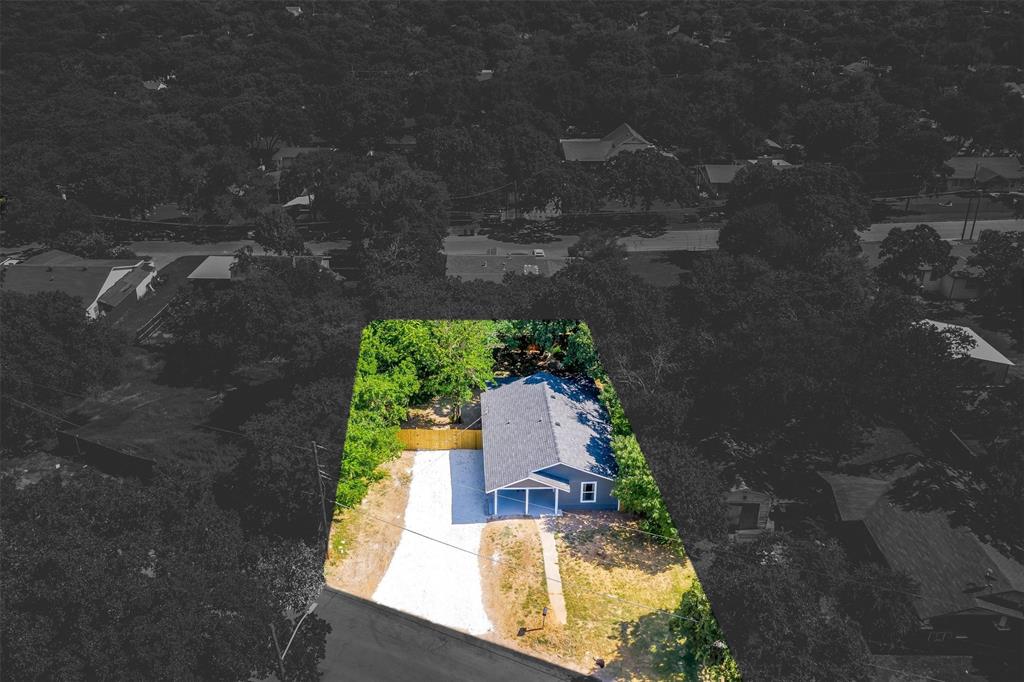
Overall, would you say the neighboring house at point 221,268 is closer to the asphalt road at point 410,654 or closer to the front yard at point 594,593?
the front yard at point 594,593

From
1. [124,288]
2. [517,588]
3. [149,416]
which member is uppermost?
[517,588]

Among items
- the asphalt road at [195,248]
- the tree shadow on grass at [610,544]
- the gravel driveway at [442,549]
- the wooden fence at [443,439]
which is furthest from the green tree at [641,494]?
the asphalt road at [195,248]

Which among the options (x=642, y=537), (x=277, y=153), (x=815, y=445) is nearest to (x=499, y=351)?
(x=642, y=537)

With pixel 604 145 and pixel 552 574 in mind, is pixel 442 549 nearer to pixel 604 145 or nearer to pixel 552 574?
pixel 552 574

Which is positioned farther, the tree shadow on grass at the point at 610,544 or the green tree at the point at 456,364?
the green tree at the point at 456,364

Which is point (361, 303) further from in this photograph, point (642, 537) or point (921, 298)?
point (921, 298)

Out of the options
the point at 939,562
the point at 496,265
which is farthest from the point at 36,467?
the point at 939,562
